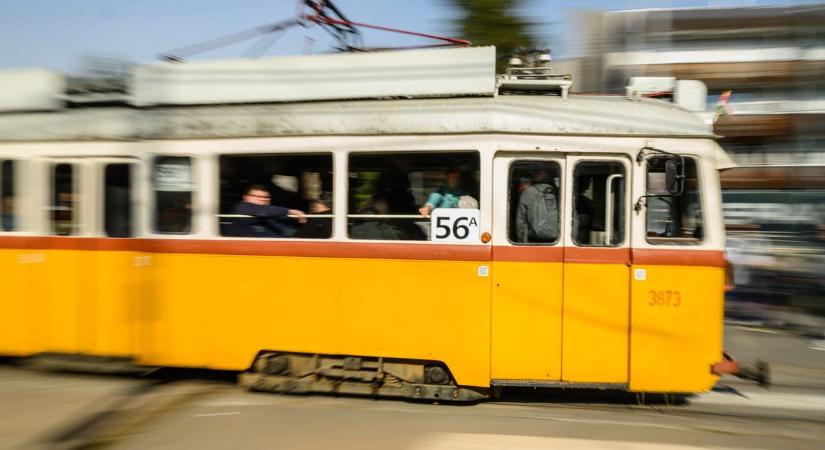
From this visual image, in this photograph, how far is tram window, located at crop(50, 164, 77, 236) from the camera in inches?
247

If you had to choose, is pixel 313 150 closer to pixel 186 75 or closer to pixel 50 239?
pixel 186 75

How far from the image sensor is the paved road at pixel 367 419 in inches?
191

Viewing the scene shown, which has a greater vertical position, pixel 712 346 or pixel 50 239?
pixel 50 239

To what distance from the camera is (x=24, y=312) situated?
6348 millimetres

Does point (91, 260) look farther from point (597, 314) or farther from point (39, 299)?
point (597, 314)

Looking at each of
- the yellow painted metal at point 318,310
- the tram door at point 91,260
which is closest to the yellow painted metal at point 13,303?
the tram door at point 91,260

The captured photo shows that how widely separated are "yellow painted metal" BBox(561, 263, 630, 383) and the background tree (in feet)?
34.0

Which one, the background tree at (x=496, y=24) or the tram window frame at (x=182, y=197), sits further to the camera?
the background tree at (x=496, y=24)

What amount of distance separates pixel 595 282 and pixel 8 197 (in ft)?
19.3

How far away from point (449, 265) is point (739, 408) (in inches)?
125

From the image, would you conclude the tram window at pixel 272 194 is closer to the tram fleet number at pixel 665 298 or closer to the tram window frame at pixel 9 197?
the tram window frame at pixel 9 197

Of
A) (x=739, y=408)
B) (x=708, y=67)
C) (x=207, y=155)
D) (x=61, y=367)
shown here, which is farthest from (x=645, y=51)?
(x=61, y=367)

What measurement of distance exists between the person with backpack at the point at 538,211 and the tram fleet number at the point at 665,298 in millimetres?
986

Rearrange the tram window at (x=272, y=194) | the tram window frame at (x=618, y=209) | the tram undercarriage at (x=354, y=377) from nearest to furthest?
the tram window frame at (x=618, y=209) < the tram undercarriage at (x=354, y=377) < the tram window at (x=272, y=194)
